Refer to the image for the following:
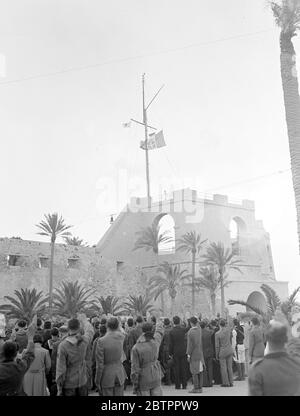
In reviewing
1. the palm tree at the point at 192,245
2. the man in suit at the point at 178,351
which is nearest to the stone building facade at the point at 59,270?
the palm tree at the point at 192,245

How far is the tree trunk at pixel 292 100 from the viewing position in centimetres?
1289

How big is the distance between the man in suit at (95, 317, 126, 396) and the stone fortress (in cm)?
2254

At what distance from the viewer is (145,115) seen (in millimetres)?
43844

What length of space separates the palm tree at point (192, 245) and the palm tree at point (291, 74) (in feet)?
68.0

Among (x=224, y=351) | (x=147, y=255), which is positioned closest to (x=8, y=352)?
(x=224, y=351)

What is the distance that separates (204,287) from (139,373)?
27.9 metres

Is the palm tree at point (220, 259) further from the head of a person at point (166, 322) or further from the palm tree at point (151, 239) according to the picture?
the head of a person at point (166, 322)

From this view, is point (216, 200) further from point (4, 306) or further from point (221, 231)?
point (4, 306)

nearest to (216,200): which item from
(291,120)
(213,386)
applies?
(291,120)

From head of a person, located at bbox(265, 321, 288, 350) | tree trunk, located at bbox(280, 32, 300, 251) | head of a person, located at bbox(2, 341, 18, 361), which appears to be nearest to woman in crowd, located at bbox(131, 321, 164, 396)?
head of a person, located at bbox(2, 341, 18, 361)

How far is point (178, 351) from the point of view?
35.5 ft

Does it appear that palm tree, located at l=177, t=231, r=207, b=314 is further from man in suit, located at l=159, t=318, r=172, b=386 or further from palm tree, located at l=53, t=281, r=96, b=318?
man in suit, located at l=159, t=318, r=172, b=386

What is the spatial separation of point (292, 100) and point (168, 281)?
2183 centimetres
